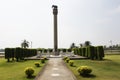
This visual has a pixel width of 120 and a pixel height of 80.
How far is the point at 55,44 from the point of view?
65188 mm

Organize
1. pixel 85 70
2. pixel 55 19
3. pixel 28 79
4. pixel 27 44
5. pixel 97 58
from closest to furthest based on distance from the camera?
pixel 28 79 → pixel 85 70 → pixel 97 58 → pixel 55 19 → pixel 27 44

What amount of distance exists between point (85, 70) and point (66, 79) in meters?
2.42

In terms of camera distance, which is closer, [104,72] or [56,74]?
[56,74]

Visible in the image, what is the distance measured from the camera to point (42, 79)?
18688 mm

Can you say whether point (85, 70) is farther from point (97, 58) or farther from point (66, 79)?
point (97, 58)

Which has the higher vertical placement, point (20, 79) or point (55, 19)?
point (55, 19)

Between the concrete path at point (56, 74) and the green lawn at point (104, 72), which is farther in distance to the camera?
the green lawn at point (104, 72)

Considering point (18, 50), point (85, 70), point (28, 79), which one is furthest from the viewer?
point (18, 50)

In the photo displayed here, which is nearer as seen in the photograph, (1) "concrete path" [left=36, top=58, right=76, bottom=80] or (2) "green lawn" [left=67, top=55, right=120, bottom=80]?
(1) "concrete path" [left=36, top=58, right=76, bottom=80]

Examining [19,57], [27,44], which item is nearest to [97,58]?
[19,57]

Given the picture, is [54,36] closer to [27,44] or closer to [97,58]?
[97,58]

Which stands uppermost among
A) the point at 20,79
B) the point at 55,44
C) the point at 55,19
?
the point at 55,19

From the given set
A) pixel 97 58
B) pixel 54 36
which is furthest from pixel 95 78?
pixel 54 36

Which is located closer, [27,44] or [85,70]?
[85,70]
